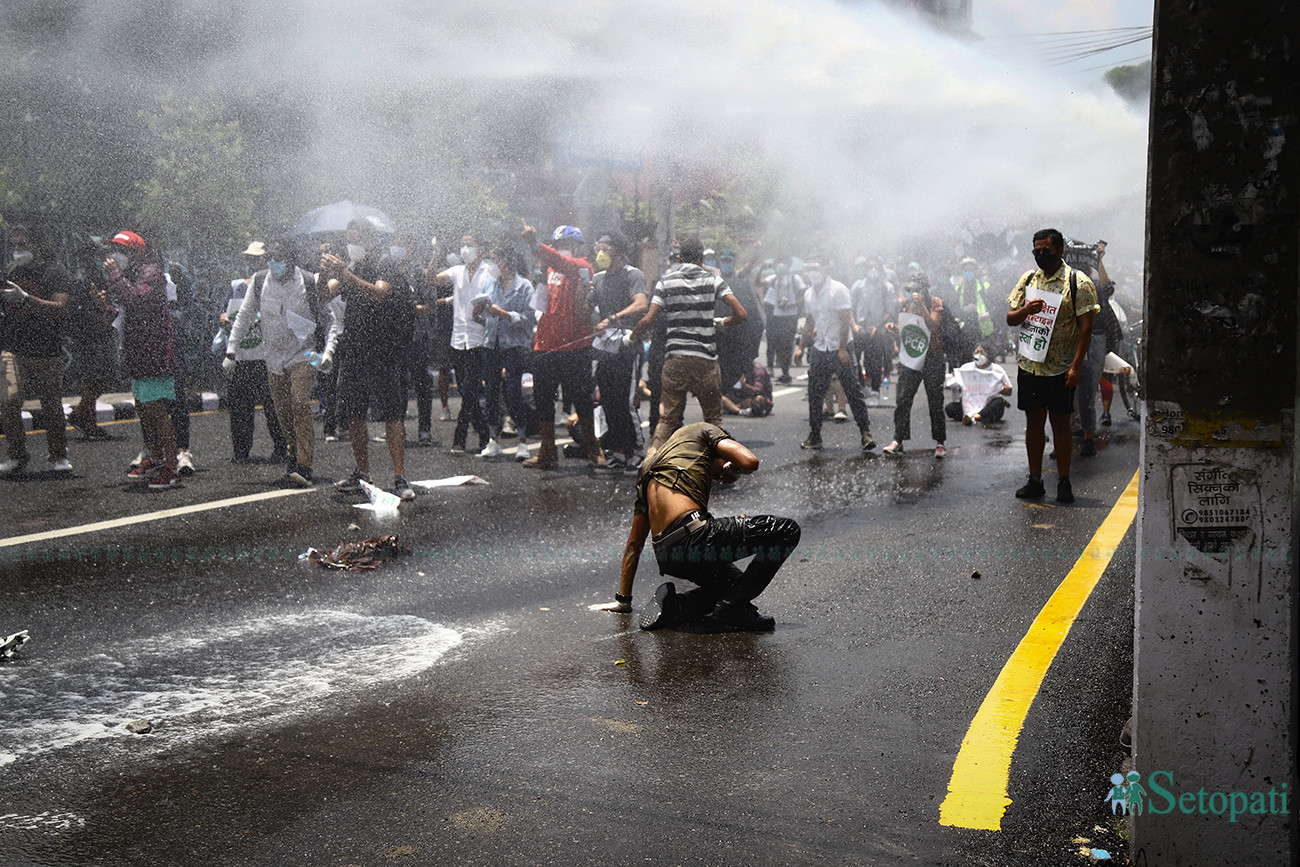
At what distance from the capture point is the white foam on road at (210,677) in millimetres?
4191

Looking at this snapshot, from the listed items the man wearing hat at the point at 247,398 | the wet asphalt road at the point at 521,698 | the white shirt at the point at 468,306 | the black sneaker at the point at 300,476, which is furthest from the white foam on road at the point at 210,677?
the white shirt at the point at 468,306

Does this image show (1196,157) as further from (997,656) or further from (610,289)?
(610,289)

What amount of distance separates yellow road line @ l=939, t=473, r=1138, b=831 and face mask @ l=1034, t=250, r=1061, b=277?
2.30 meters

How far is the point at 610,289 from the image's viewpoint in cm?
997

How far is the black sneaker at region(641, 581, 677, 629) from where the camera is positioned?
534 centimetres

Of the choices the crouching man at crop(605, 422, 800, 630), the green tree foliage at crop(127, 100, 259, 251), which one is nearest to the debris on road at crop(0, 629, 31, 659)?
the crouching man at crop(605, 422, 800, 630)

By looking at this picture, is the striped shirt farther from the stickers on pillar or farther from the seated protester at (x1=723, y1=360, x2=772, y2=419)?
the stickers on pillar

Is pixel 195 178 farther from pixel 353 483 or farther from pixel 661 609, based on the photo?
pixel 661 609

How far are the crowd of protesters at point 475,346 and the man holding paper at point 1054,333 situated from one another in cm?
1

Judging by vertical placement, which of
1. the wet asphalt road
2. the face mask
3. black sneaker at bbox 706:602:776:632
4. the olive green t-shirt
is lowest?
the wet asphalt road

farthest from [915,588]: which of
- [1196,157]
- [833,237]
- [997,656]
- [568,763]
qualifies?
[833,237]

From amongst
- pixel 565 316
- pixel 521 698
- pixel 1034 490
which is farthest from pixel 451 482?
pixel 521 698

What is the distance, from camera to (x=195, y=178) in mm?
17766

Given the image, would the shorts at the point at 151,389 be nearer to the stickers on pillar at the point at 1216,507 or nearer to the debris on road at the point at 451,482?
the debris on road at the point at 451,482
